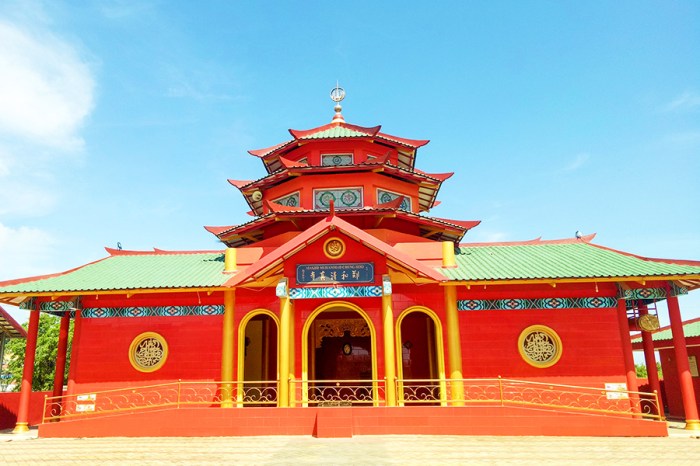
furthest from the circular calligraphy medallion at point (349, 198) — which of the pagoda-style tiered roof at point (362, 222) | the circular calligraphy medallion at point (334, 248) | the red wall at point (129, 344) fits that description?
the red wall at point (129, 344)

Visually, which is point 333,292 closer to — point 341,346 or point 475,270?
point 341,346

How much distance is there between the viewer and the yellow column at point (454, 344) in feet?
43.3

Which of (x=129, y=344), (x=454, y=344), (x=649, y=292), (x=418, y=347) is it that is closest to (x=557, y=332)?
(x=649, y=292)

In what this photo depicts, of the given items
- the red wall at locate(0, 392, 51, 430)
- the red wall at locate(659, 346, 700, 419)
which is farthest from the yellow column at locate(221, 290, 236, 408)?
the red wall at locate(659, 346, 700, 419)

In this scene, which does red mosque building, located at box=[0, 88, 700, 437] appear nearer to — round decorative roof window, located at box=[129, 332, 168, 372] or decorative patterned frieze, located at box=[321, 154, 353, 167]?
round decorative roof window, located at box=[129, 332, 168, 372]

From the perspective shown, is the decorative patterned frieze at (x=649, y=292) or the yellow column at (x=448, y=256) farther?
the yellow column at (x=448, y=256)

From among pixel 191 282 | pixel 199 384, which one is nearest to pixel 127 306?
pixel 191 282

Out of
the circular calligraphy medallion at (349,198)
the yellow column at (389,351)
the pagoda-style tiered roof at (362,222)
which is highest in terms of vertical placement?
the circular calligraphy medallion at (349,198)

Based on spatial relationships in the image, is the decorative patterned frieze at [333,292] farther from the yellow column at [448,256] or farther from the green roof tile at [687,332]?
the green roof tile at [687,332]

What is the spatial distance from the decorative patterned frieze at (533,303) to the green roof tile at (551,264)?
80 cm

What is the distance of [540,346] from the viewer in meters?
13.6

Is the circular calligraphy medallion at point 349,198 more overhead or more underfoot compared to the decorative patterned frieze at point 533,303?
more overhead

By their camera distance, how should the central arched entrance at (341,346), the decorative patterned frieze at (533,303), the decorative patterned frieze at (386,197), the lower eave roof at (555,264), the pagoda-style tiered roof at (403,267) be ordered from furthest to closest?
the decorative patterned frieze at (386,197), the central arched entrance at (341,346), the decorative patterned frieze at (533,303), the lower eave roof at (555,264), the pagoda-style tiered roof at (403,267)

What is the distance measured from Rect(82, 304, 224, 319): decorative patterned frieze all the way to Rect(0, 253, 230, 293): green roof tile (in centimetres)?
80
